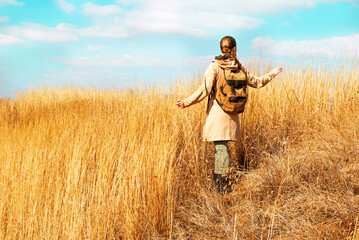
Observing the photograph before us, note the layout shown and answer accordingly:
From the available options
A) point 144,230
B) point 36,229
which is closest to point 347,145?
point 144,230

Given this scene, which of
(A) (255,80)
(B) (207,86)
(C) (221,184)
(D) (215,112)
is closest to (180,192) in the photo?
(C) (221,184)

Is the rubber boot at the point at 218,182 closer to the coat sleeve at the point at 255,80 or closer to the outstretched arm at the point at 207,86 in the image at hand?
the outstretched arm at the point at 207,86

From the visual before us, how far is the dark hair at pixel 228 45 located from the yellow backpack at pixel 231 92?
214mm

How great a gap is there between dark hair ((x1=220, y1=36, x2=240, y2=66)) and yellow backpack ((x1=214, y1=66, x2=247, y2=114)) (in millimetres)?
214

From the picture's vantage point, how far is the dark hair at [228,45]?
3.35m

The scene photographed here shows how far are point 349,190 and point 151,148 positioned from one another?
2002 millimetres

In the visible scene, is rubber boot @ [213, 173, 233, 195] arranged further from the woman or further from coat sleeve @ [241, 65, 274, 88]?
coat sleeve @ [241, 65, 274, 88]

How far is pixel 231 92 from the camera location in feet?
10.6

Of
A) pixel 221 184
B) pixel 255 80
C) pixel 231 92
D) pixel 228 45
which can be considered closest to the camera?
pixel 231 92

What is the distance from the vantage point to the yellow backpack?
10.6 feet

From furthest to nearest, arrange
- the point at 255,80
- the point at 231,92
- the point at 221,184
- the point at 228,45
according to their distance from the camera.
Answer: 1. the point at 255,80
2. the point at 221,184
3. the point at 228,45
4. the point at 231,92

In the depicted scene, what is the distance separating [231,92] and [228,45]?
0.54m

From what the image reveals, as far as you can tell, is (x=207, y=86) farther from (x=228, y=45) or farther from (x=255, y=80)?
(x=255, y=80)

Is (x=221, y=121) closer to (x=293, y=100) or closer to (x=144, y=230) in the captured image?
(x=144, y=230)
